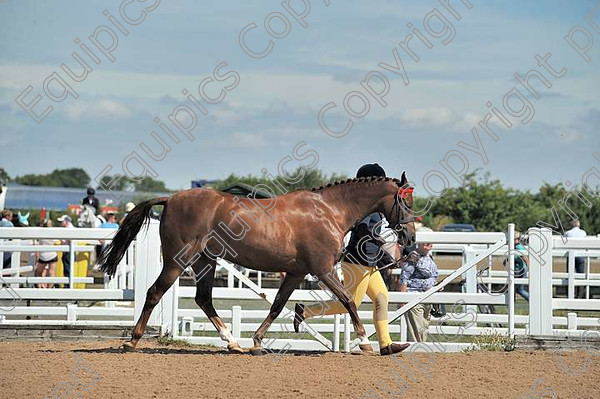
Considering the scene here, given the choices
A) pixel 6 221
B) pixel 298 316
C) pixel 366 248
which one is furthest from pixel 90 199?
pixel 366 248

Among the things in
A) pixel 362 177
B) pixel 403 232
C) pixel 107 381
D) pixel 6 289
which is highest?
pixel 362 177

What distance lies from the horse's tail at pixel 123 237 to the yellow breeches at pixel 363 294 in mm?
1956

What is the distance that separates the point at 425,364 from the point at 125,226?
11.1 feet

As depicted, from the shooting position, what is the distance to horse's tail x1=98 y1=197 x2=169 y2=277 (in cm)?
870

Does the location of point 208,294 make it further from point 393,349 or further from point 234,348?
point 393,349

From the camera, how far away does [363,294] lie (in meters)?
8.57

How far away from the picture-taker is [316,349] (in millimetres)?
9367

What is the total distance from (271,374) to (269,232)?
1.65 meters

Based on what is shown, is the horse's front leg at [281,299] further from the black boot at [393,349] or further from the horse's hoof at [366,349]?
the black boot at [393,349]

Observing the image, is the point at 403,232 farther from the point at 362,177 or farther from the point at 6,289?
the point at 6,289

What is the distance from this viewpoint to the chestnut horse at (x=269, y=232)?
8367 mm

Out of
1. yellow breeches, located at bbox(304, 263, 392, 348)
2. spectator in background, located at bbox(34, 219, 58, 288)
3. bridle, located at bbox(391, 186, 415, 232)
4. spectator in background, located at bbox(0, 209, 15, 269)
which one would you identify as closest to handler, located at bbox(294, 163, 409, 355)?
yellow breeches, located at bbox(304, 263, 392, 348)

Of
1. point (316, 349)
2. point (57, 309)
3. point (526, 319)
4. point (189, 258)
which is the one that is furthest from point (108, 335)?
point (526, 319)

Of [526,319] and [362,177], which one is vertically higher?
[362,177]
